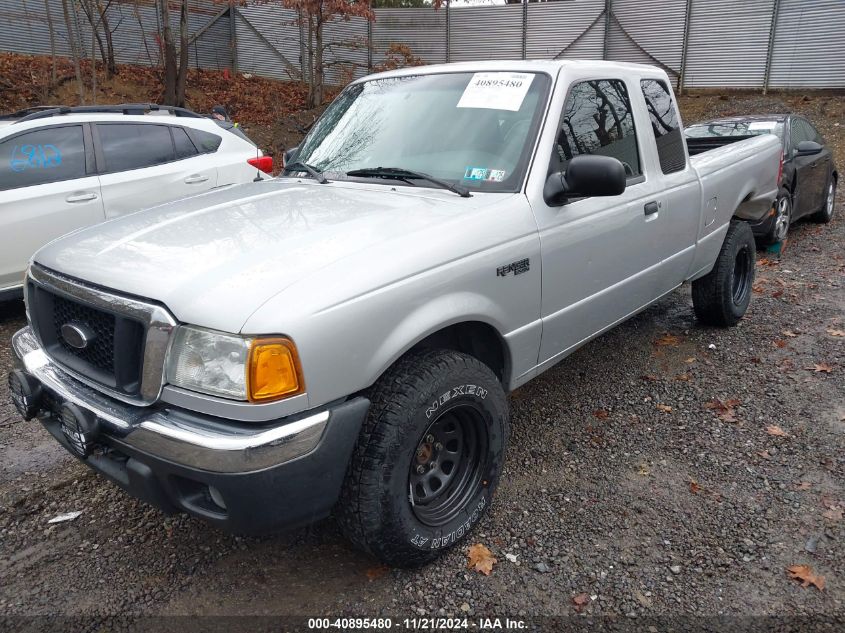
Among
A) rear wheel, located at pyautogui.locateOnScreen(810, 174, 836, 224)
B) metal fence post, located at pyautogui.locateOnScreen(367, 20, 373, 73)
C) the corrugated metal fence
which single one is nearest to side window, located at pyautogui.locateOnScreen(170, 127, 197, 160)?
rear wheel, located at pyautogui.locateOnScreen(810, 174, 836, 224)

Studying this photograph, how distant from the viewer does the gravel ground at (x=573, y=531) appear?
2562 mm

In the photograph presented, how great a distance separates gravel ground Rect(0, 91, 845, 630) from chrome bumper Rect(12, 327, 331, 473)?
2.56 feet

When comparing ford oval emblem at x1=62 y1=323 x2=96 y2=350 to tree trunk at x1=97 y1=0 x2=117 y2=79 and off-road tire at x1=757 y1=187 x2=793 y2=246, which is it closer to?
off-road tire at x1=757 y1=187 x2=793 y2=246

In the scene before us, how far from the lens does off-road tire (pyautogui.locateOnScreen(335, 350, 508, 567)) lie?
2.36 metres

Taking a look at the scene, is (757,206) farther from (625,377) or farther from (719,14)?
(719,14)

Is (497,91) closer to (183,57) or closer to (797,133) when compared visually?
(797,133)

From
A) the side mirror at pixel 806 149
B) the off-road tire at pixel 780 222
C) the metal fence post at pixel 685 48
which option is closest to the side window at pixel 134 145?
the off-road tire at pixel 780 222

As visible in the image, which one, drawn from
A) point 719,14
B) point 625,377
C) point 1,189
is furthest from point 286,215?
point 719,14

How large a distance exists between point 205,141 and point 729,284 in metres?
5.22

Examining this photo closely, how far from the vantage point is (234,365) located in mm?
2074

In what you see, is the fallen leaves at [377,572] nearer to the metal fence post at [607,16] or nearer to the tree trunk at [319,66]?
the tree trunk at [319,66]

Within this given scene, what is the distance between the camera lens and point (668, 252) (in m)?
4.05

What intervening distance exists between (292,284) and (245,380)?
0.35 metres

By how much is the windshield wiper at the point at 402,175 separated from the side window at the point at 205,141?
4.03m
